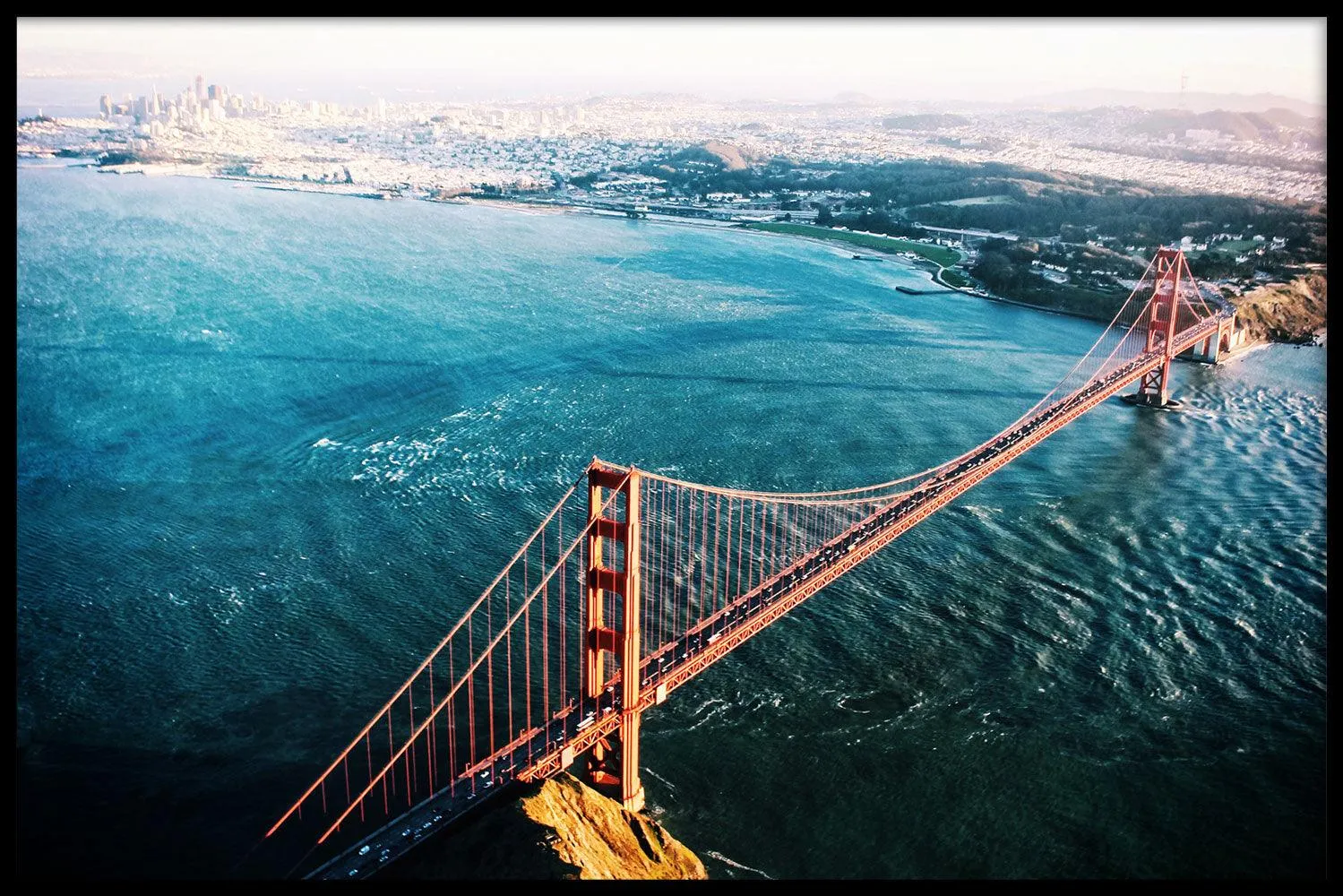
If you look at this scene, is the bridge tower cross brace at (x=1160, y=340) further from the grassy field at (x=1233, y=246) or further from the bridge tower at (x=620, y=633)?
the bridge tower at (x=620, y=633)

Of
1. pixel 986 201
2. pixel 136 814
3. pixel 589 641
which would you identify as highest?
pixel 986 201

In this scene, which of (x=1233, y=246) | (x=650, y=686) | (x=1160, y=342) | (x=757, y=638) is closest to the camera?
(x=650, y=686)

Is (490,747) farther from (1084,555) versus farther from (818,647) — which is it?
(1084,555)

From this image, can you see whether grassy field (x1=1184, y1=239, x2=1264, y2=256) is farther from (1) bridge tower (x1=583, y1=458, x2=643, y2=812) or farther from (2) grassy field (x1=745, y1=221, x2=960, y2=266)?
(1) bridge tower (x1=583, y1=458, x2=643, y2=812)

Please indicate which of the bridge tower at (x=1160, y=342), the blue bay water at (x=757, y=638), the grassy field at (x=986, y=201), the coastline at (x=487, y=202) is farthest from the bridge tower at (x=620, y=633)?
the grassy field at (x=986, y=201)

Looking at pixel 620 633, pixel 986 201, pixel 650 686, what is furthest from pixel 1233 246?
pixel 620 633

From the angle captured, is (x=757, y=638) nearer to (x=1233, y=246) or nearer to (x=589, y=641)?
(x=589, y=641)

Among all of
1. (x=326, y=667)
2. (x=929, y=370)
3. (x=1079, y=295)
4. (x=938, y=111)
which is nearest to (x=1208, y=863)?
(x=326, y=667)
